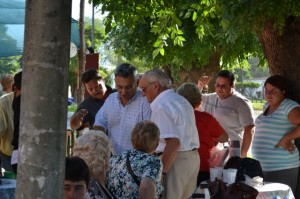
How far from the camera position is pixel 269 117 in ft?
20.1

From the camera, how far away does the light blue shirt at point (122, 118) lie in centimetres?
589

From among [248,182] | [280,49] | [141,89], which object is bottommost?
[248,182]

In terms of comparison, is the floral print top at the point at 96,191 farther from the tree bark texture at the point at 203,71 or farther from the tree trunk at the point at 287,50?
the tree bark texture at the point at 203,71

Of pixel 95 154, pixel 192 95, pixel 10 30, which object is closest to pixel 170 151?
pixel 192 95

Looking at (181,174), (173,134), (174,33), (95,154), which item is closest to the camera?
(95,154)

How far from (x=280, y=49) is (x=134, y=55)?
603 centimetres

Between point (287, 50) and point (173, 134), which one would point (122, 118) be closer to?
point (173, 134)

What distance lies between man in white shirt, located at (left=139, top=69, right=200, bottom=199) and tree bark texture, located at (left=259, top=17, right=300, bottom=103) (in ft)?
4.49

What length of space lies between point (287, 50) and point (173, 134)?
71.6 inches

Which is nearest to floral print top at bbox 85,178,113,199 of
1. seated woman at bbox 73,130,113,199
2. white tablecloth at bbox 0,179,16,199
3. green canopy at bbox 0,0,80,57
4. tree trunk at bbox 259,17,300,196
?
seated woman at bbox 73,130,113,199

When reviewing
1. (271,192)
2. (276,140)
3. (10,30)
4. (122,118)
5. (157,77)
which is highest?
(10,30)

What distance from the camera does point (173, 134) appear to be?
561 cm

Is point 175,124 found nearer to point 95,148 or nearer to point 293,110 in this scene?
point 293,110

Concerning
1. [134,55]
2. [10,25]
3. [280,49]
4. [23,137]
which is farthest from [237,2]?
[134,55]
